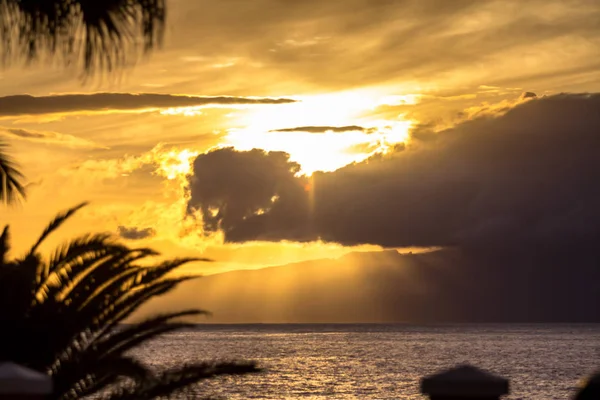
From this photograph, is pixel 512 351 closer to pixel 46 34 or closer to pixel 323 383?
pixel 323 383

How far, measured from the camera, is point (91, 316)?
1288 cm

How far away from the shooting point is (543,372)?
93.9 m

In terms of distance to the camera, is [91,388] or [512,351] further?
[512,351]

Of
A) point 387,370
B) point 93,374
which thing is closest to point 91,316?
point 93,374

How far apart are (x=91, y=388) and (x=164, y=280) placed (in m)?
1.92

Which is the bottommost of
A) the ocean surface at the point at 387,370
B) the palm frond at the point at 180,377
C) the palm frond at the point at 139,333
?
the ocean surface at the point at 387,370

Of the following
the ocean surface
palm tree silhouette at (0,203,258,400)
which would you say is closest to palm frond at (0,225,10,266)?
palm tree silhouette at (0,203,258,400)

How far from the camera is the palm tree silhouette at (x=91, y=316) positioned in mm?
12227

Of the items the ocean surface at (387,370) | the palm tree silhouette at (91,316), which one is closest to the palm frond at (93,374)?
the palm tree silhouette at (91,316)

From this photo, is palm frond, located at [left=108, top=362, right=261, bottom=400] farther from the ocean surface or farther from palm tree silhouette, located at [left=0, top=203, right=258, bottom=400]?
the ocean surface

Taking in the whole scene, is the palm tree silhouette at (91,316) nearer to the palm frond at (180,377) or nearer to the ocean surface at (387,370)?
the palm frond at (180,377)

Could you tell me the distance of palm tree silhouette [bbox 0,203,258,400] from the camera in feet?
40.1

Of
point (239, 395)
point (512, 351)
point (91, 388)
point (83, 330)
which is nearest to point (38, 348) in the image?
point (83, 330)

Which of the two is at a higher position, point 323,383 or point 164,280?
point 164,280
